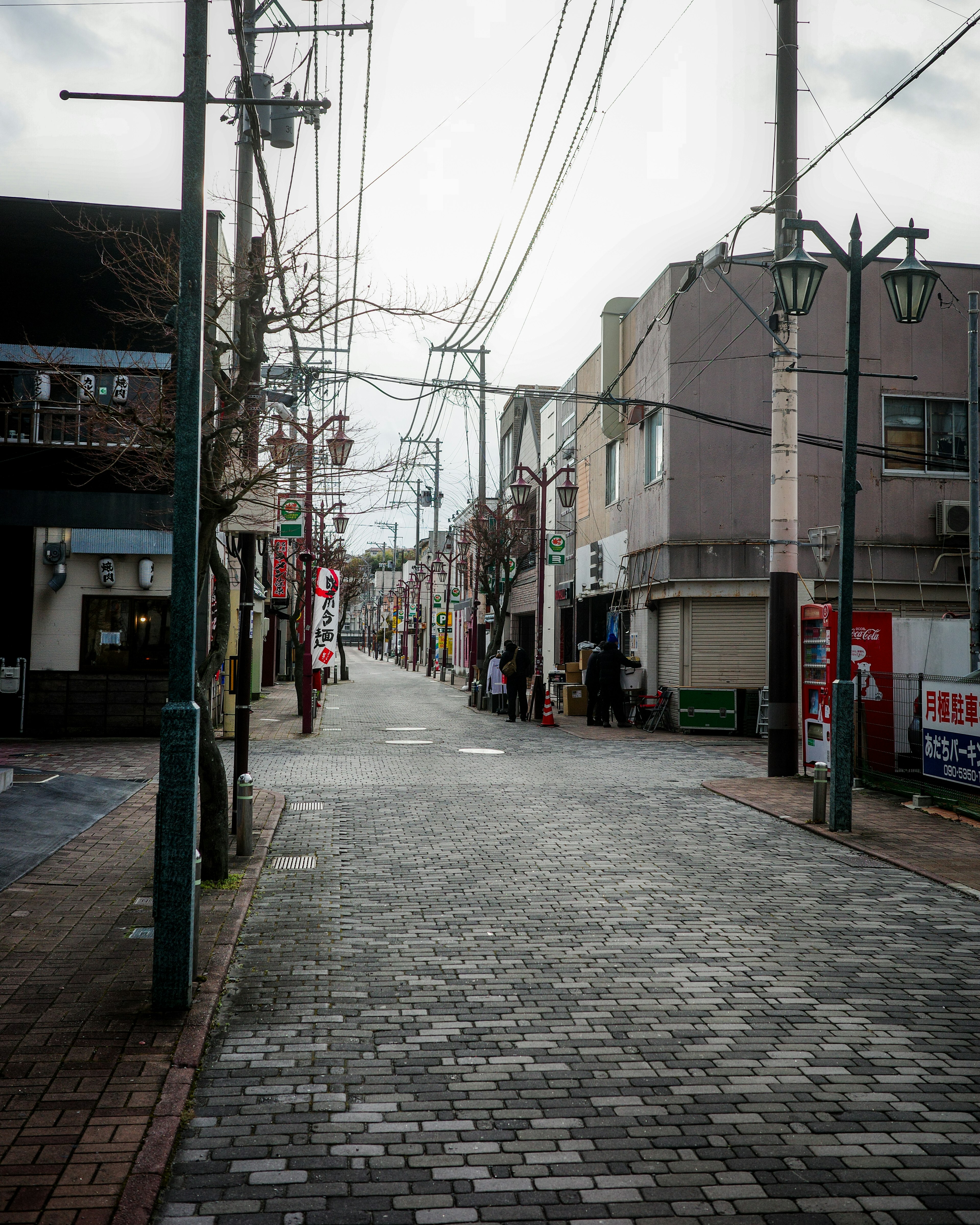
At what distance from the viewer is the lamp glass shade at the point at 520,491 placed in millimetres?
29469

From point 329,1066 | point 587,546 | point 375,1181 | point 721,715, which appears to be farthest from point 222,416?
point 587,546

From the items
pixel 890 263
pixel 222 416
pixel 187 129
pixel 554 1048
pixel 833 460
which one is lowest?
pixel 554 1048

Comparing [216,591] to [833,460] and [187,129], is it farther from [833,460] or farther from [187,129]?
[833,460]

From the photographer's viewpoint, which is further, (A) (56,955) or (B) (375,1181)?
(A) (56,955)

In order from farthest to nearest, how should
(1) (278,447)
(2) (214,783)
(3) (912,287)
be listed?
(3) (912,287)
(1) (278,447)
(2) (214,783)

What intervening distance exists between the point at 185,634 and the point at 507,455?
45425mm

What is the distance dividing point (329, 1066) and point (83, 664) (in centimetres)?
1518

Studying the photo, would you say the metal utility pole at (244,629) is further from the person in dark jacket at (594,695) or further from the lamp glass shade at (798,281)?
the person in dark jacket at (594,695)

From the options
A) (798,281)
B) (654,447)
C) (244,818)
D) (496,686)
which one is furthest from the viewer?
(496,686)

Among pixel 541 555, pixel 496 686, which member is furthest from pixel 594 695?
pixel 541 555

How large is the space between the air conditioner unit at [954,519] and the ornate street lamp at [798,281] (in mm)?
12567

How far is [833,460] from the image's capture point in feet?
75.8

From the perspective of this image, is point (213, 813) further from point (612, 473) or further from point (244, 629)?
point (612, 473)

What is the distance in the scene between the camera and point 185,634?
5.20 metres
